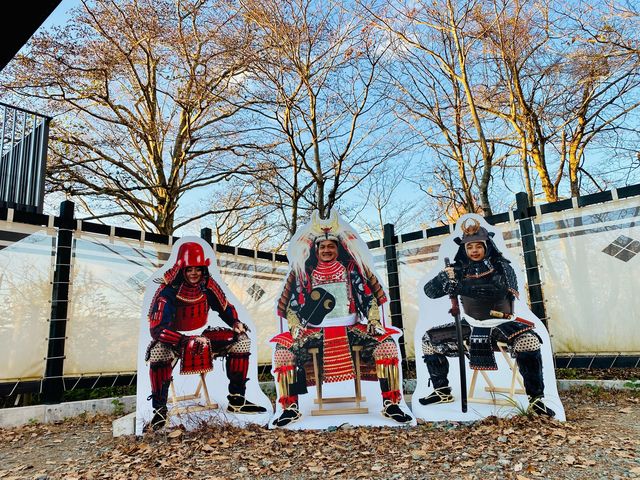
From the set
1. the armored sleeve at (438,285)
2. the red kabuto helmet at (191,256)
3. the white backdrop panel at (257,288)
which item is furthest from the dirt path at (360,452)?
the white backdrop panel at (257,288)

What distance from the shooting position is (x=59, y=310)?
5504 mm

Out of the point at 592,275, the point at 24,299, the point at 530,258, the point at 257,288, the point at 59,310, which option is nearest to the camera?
the point at 24,299

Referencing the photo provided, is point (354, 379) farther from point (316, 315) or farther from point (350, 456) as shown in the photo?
point (350, 456)

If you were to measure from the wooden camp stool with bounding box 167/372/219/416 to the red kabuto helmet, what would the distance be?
1278 mm

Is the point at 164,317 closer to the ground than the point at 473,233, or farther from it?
closer to the ground

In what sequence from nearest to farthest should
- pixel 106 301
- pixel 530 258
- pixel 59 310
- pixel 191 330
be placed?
pixel 191 330 → pixel 59 310 → pixel 530 258 → pixel 106 301

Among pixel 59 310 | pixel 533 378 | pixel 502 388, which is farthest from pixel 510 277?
pixel 59 310

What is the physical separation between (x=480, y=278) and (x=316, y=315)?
1.94 meters

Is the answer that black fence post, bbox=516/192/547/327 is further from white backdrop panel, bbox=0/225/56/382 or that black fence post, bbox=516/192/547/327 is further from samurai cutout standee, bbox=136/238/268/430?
white backdrop panel, bbox=0/225/56/382

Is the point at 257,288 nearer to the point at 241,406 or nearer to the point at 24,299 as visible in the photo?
the point at 241,406

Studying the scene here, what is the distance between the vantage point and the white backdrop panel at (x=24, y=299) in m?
5.15

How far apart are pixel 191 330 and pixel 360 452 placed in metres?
2.35

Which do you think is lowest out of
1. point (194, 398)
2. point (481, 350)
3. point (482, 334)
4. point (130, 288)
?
point (194, 398)

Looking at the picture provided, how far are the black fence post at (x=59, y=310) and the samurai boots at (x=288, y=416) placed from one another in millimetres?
2957
